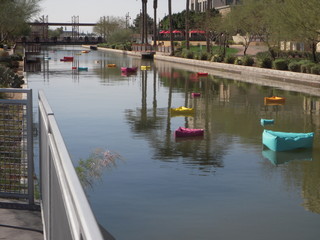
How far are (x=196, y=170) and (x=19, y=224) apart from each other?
7860mm

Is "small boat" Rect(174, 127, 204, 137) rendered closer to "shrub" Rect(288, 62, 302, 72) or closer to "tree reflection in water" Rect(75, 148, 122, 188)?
"tree reflection in water" Rect(75, 148, 122, 188)

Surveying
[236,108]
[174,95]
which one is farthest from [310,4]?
[236,108]

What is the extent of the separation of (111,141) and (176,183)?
556cm

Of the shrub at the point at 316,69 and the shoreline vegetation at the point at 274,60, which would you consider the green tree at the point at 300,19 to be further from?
the shrub at the point at 316,69

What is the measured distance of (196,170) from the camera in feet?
47.4

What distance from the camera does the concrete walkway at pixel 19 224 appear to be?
657cm

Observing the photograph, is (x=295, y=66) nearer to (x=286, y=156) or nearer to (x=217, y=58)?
(x=217, y=58)

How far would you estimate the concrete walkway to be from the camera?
6566mm

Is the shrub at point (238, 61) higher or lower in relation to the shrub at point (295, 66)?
higher

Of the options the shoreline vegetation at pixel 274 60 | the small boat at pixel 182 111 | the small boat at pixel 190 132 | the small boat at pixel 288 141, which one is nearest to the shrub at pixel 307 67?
the shoreline vegetation at pixel 274 60

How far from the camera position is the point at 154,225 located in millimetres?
10148

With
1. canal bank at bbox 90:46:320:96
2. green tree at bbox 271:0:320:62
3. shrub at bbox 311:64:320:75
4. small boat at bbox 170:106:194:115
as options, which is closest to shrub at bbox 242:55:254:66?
canal bank at bbox 90:46:320:96

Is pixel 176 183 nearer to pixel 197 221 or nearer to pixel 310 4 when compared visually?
pixel 197 221

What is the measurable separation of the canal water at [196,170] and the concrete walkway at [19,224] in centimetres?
240
